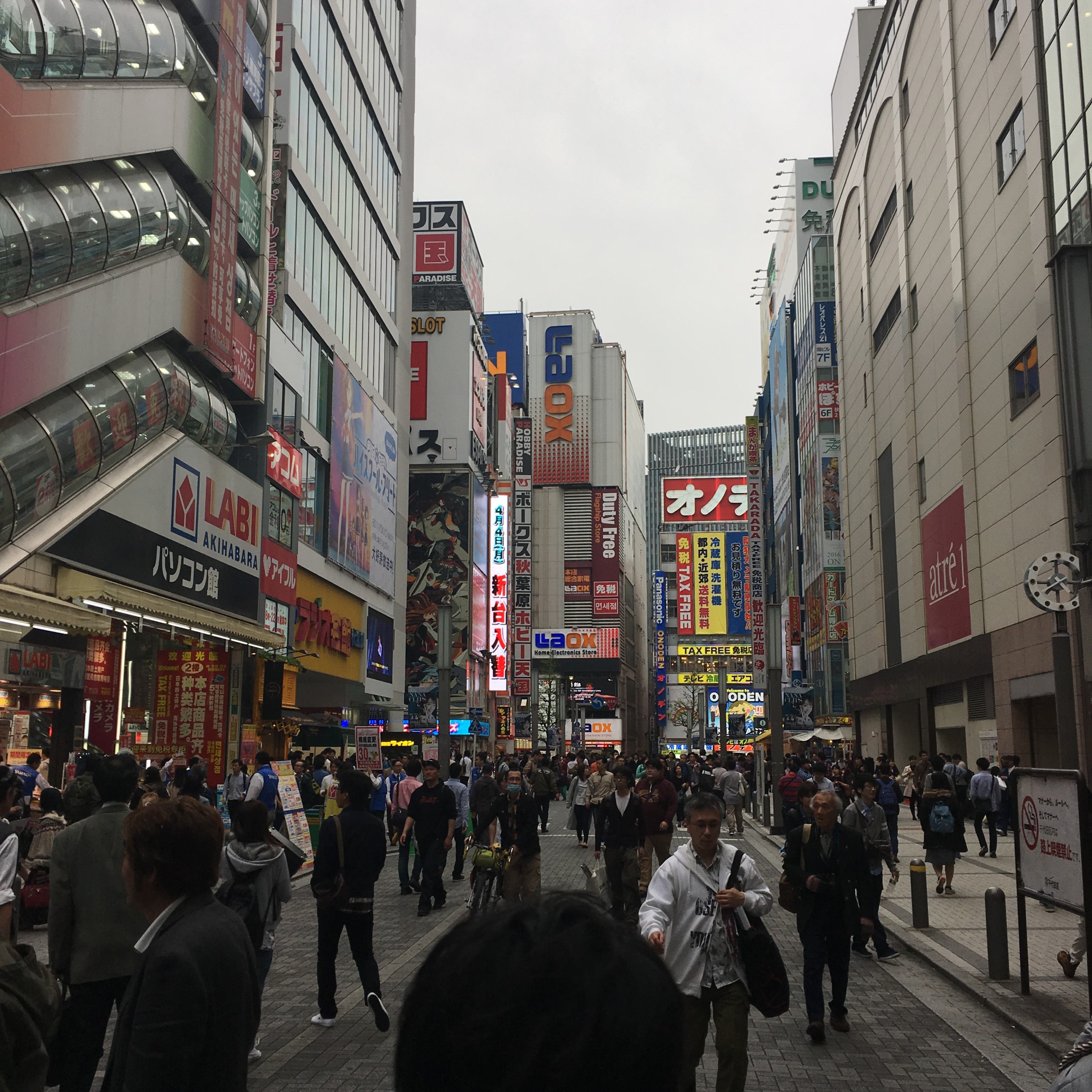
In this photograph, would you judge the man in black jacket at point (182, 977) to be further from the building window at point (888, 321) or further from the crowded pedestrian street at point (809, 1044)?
the building window at point (888, 321)

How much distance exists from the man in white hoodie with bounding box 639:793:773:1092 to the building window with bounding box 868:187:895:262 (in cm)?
4208

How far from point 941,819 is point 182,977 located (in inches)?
578

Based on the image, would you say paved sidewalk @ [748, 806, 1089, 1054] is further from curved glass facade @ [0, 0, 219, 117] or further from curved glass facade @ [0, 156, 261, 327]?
curved glass facade @ [0, 0, 219, 117]

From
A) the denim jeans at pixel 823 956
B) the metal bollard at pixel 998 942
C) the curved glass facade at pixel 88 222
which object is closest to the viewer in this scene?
the denim jeans at pixel 823 956

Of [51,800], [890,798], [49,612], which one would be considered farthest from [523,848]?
[890,798]

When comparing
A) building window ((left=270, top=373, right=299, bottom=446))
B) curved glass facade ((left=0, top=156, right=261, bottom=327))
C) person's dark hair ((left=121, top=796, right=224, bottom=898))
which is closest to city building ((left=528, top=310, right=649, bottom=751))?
building window ((left=270, top=373, right=299, bottom=446))

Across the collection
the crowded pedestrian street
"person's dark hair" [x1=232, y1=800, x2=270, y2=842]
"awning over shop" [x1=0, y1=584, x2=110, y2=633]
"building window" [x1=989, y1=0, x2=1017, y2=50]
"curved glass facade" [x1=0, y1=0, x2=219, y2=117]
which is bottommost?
the crowded pedestrian street

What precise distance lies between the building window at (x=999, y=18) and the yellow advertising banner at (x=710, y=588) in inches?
3400

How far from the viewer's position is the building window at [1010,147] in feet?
95.0

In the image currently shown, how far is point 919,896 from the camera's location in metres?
13.4

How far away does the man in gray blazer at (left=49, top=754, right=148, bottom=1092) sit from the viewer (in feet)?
18.0

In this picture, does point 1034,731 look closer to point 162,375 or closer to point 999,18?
point 999,18

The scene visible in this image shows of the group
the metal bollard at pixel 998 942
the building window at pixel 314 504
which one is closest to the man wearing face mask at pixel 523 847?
the metal bollard at pixel 998 942

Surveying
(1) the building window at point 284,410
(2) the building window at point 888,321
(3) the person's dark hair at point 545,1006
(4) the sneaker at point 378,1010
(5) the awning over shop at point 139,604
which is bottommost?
(4) the sneaker at point 378,1010
